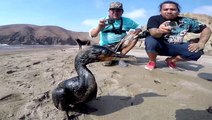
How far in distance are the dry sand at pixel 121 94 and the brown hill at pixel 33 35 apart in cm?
2518

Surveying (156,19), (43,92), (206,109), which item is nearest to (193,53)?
(156,19)

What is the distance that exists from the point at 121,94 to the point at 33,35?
105 feet

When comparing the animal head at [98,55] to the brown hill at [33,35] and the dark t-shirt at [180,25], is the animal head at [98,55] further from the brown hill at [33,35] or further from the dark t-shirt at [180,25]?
the brown hill at [33,35]

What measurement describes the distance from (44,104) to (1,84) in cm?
139

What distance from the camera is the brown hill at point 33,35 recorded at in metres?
31.8

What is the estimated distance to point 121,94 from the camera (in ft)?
14.0

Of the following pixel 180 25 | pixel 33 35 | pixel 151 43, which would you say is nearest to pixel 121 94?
pixel 151 43

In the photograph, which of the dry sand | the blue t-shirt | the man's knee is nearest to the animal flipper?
the dry sand

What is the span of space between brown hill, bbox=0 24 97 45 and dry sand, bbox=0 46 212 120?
82.6ft

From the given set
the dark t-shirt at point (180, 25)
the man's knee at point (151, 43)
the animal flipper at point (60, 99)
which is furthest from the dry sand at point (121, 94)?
the dark t-shirt at point (180, 25)

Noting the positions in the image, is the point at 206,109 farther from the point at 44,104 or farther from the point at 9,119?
the point at 9,119

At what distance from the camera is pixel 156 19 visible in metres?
5.69

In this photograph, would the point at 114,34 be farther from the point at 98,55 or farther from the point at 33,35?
the point at 33,35

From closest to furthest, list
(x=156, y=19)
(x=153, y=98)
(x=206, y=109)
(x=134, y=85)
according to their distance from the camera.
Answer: (x=206, y=109) < (x=153, y=98) < (x=134, y=85) < (x=156, y=19)
